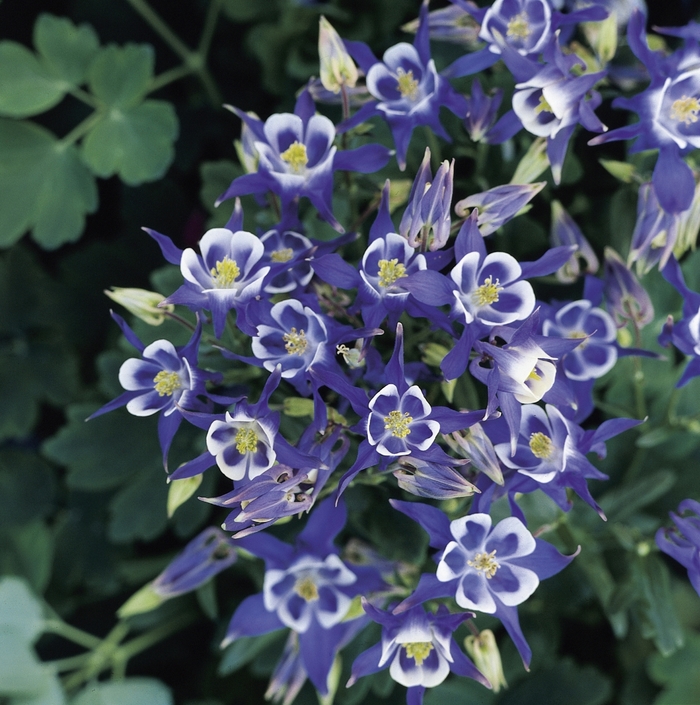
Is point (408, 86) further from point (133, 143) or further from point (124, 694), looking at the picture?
point (124, 694)

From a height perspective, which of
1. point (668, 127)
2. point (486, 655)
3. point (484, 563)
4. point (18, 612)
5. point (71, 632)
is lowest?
point (71, 632)

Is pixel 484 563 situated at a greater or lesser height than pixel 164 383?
lesser

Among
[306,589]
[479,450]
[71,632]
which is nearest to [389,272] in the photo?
[479,450]

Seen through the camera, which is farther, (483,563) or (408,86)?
(408,86)

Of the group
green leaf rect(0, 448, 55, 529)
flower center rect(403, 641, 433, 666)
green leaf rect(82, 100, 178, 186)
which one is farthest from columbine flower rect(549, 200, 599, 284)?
green leaf rect(0, 448, 55, 529)

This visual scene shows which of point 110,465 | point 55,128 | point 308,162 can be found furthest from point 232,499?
point 55,128

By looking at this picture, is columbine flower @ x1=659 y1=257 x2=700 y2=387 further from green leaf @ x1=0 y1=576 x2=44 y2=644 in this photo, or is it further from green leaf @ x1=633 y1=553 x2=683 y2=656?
green leaf @ x1=0 y1=576 x2=44 y2=644

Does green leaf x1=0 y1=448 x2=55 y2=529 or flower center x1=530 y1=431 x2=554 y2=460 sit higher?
flower center x1=530 y1=431 x2=554 y2=460
